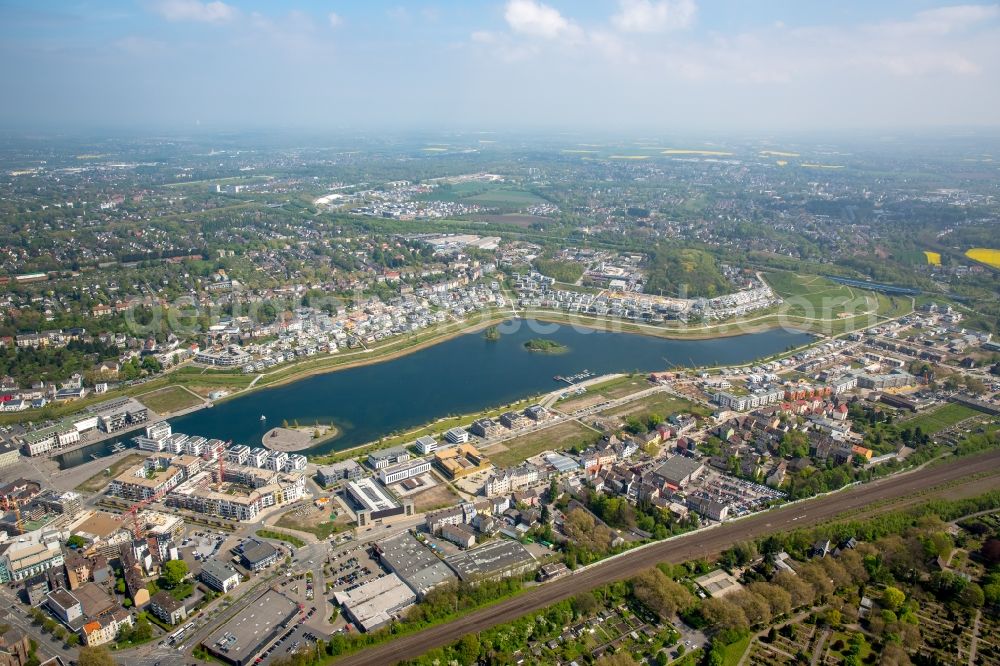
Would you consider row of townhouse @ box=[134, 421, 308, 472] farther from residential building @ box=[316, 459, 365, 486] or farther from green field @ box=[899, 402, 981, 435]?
green field @ box=[899, 402, 981, 435]

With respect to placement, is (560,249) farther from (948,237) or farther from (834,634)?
(834,634)

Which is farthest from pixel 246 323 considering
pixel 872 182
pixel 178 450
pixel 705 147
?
pixel 705 147

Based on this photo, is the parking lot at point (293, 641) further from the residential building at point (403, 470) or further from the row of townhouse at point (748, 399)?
the row of townhouse at point (748, 399)

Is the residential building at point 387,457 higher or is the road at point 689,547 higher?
the residential building at point 387,457

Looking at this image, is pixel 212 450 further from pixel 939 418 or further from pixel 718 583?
pixel 939 418

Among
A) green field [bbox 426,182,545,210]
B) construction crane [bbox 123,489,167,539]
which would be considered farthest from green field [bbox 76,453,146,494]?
green field [bbox 426,182,545,210]

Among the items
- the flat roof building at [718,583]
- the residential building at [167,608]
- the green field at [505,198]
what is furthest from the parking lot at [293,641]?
the green field at [505,198]

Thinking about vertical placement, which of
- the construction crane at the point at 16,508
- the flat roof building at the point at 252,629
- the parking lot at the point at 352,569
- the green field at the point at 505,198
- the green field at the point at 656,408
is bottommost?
the parking lot at the point at 352,569

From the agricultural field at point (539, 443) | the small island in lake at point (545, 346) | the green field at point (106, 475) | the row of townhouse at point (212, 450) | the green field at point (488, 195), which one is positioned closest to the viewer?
the green field at point (106, 475)

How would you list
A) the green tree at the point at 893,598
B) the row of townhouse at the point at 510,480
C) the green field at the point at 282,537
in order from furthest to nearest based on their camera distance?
1. the row of townhouse at the point at 510,480
2. the green field at the point at 282,537
3. the green tree at the point at 893,598
